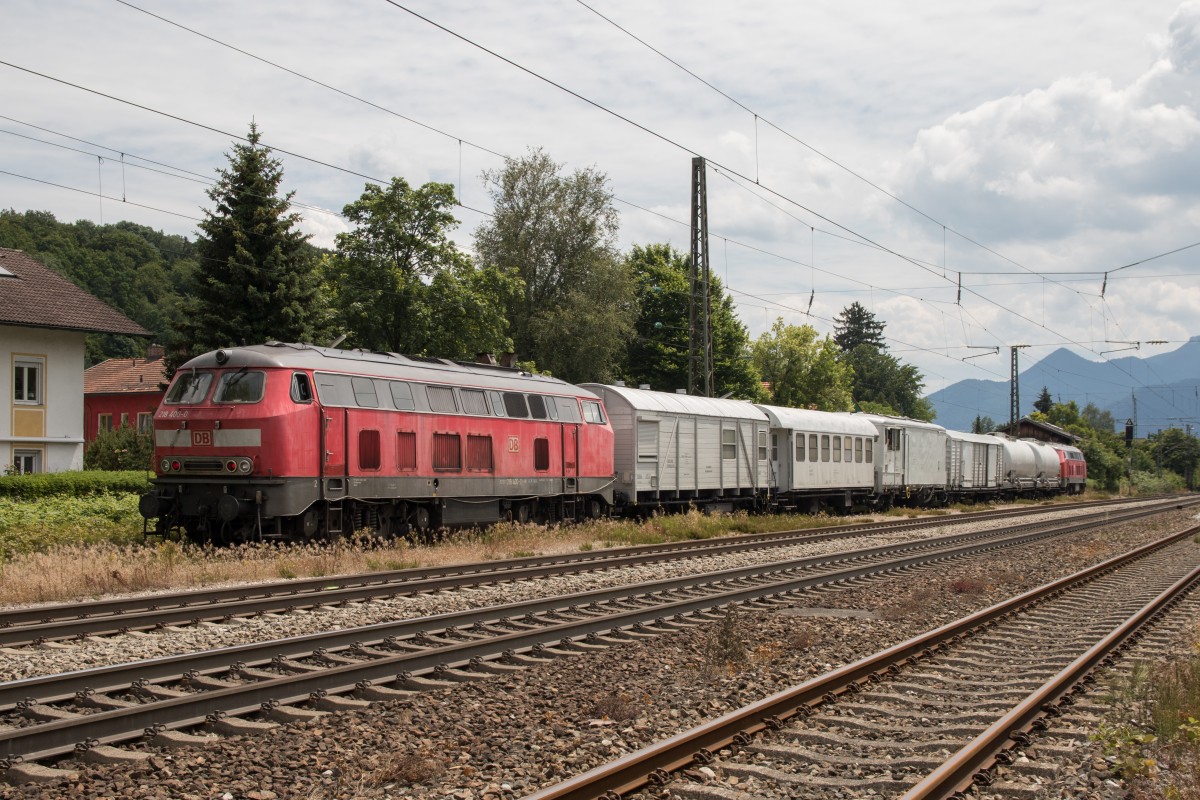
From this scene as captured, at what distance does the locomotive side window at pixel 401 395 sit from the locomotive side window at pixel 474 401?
1.52 metres

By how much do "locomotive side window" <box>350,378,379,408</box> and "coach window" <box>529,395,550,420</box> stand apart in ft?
15.9

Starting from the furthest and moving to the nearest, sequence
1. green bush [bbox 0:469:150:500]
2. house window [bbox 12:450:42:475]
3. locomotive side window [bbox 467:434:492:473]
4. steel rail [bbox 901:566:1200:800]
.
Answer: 1. house window [bbox 12:450:42:475]
2. green bush [bbox 0:469:150:500]
3. locomotive side window [bbox 467:434:492:473]
4. steel rail [bbox 901:566:1200:800]

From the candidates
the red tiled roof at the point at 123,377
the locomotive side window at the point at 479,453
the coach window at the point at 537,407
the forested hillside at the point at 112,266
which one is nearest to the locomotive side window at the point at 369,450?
the locomotive side window at the point at 479,453

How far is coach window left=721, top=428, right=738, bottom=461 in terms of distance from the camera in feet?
97.5

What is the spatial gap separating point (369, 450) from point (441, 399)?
230cm

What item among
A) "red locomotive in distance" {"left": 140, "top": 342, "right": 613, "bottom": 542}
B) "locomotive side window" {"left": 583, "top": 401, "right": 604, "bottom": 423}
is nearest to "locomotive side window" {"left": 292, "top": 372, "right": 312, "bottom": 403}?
"red locomotive in distance" {"left": 140, "top": 342, "right": 613, "bottom": 542}

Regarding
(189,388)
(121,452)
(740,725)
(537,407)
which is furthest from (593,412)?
(121,452)

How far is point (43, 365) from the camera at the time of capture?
108ft

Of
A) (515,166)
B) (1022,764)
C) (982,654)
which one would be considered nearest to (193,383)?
(982,654)

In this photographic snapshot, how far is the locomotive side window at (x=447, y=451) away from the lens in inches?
802

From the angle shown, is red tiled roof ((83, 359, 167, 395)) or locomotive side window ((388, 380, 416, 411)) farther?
red tiled roof ((83, 359, 167, 395))

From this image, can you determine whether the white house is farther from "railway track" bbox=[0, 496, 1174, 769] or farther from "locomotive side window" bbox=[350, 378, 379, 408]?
"railway track" bbox=[0, 496, 1174, 769]

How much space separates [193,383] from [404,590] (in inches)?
274

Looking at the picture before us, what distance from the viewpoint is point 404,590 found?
534 inches
